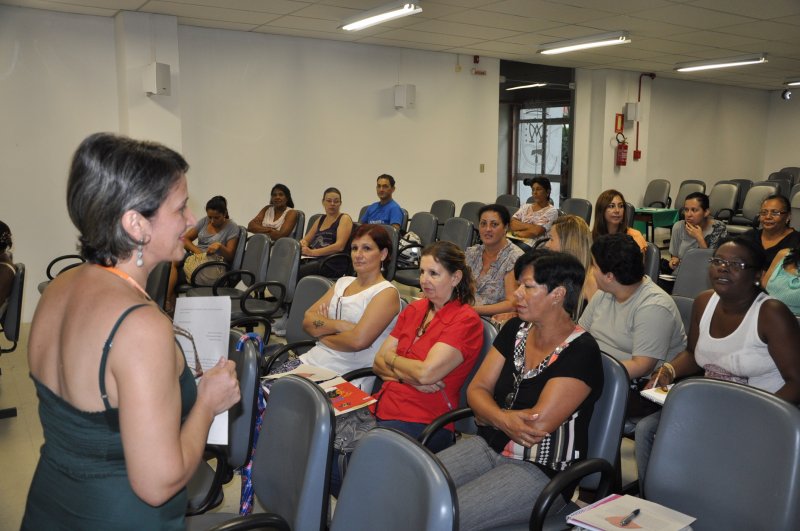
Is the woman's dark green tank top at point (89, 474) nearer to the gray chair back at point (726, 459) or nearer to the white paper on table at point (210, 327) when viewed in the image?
the white paper on table at point (210, 327)

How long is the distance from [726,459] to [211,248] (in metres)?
4.65

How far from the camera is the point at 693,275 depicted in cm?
424

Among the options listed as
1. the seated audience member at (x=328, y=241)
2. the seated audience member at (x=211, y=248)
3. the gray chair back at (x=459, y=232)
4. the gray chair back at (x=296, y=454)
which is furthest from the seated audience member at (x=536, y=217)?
the gray chair back at (x=296, y=454)

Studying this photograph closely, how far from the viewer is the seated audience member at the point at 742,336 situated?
2467mm

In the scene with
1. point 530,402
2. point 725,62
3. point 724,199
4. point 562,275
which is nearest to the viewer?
point 530,402

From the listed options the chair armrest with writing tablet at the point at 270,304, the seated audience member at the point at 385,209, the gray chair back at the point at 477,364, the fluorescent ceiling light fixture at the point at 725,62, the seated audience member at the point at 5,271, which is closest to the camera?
the gray chair back at the point at 477,364

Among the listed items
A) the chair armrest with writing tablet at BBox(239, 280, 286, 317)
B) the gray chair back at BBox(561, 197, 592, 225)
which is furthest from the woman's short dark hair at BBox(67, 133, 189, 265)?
the gray chair back at BBox(561, 197, 592, 225)

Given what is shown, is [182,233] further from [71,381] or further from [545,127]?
[545,127]

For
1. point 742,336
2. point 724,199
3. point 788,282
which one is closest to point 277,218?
point 788,282

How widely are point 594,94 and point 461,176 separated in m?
3.02

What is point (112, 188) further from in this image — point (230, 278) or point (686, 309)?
point (230, 278)

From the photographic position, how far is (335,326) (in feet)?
10.4

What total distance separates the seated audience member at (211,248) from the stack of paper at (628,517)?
169 inches

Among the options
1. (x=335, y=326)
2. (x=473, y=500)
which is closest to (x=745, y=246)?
(x=473, y=500)
